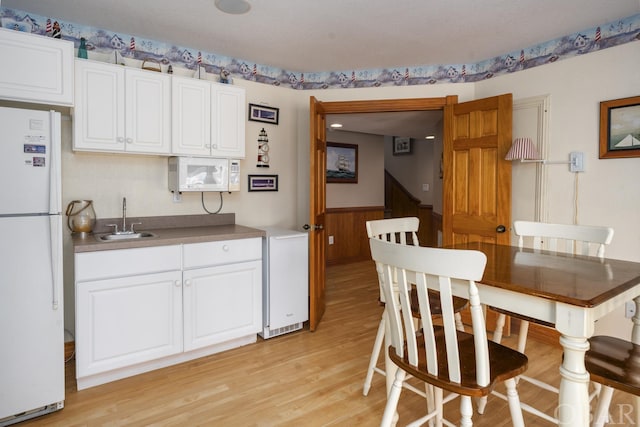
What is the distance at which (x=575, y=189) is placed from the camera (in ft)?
9.34

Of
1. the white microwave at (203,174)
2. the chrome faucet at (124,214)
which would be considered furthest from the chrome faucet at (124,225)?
the white microwave at (203,174)

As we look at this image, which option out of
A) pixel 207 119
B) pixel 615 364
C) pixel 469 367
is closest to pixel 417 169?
pixel 207 119

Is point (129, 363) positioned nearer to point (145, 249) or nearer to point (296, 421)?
point (145, 249)

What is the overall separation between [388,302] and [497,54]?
283 cm

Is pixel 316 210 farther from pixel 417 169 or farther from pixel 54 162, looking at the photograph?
pixel 417 169

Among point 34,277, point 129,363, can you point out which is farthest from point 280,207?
point 34,277

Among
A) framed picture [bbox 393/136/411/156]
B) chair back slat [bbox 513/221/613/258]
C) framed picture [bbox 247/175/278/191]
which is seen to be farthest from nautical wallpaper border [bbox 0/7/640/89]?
framed picture [bbox 393/136/411/156]

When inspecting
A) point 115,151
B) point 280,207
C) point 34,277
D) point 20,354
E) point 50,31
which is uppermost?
point 50,31

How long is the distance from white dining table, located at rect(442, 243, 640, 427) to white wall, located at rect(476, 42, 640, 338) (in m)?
1.15

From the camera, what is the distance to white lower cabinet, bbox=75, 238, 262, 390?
222 cm

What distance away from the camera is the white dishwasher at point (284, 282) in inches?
117

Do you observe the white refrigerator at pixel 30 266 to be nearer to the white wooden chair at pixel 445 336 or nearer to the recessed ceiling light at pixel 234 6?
the recessed ceiling light at pixel 234 6

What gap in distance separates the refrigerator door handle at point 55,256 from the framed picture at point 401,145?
6.31 m

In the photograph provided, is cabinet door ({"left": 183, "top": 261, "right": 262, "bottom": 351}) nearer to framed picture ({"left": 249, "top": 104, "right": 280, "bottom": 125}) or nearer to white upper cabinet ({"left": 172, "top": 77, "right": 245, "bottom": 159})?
white upper cabinet ({"left": 172, "top": 77, "right": 245, "bottom": 159})
